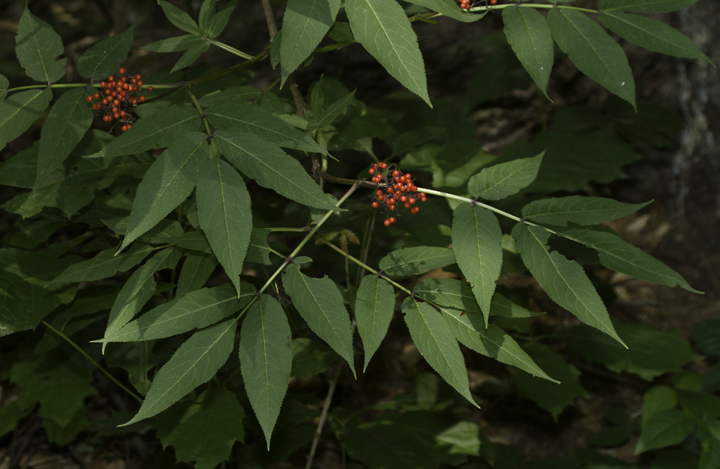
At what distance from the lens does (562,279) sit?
1391 millimetres

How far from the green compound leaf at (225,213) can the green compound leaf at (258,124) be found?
0.47 feet

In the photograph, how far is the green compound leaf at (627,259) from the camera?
1356 millimetres

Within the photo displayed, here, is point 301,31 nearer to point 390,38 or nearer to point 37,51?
point 390,38

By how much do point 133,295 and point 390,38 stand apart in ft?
3.16

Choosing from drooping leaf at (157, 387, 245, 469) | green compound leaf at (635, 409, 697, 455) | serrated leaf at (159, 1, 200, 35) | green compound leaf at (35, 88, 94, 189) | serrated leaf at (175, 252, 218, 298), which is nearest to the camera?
green compound leaf at (35, 88, 94, 189)

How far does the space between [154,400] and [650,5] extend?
5.69ft

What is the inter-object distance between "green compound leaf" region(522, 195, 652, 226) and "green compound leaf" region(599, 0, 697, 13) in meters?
0.58

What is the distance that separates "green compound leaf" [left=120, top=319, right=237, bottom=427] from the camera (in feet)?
3.99

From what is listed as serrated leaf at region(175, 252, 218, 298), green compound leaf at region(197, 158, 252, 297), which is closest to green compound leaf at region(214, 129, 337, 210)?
green compound leaf at region(197, 158, 252, 297)

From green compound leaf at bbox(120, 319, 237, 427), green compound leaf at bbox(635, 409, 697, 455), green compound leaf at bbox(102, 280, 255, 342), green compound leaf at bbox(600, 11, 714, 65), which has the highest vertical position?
green compound leaf at bbox(600, 11, 714, 65)

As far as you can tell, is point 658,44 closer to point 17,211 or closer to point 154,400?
point 154,400

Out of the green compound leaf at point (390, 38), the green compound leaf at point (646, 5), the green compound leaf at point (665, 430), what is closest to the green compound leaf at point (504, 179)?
the green compound leaf at point (390, 38)

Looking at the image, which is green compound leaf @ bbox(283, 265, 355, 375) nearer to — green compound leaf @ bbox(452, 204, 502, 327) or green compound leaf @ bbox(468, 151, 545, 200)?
green compound leaf @ bbox(452, 204, 502, 327)

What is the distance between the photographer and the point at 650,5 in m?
1.54
